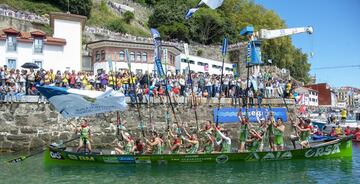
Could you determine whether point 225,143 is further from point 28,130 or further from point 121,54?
point 121,54

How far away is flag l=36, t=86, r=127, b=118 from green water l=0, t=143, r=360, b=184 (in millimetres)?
2784

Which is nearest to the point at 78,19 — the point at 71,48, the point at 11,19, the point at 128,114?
the point at 71,48

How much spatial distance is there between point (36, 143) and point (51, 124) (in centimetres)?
143

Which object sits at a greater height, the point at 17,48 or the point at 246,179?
the point at 17,48

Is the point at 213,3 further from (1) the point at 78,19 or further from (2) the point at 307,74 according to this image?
(2) the point at 307,74

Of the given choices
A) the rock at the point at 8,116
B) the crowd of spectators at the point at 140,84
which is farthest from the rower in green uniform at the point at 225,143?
the rock at the point at 8,116

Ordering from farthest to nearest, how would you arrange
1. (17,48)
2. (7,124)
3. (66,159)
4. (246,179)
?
(17,48) → (7,124) → (66,159) → (246,179)

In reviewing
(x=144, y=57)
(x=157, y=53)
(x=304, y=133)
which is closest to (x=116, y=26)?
(x=144, y=57)

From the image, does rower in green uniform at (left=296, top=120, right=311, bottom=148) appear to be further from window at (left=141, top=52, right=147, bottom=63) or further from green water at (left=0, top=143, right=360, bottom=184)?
window at (left=141, top=52, right=147, bottom=63)

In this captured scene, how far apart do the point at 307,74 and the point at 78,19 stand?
238ft

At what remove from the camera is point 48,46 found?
36.6m

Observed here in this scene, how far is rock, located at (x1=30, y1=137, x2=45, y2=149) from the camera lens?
2359cm

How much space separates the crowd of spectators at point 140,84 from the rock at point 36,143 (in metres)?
2.62

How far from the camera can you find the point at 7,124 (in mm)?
23156
